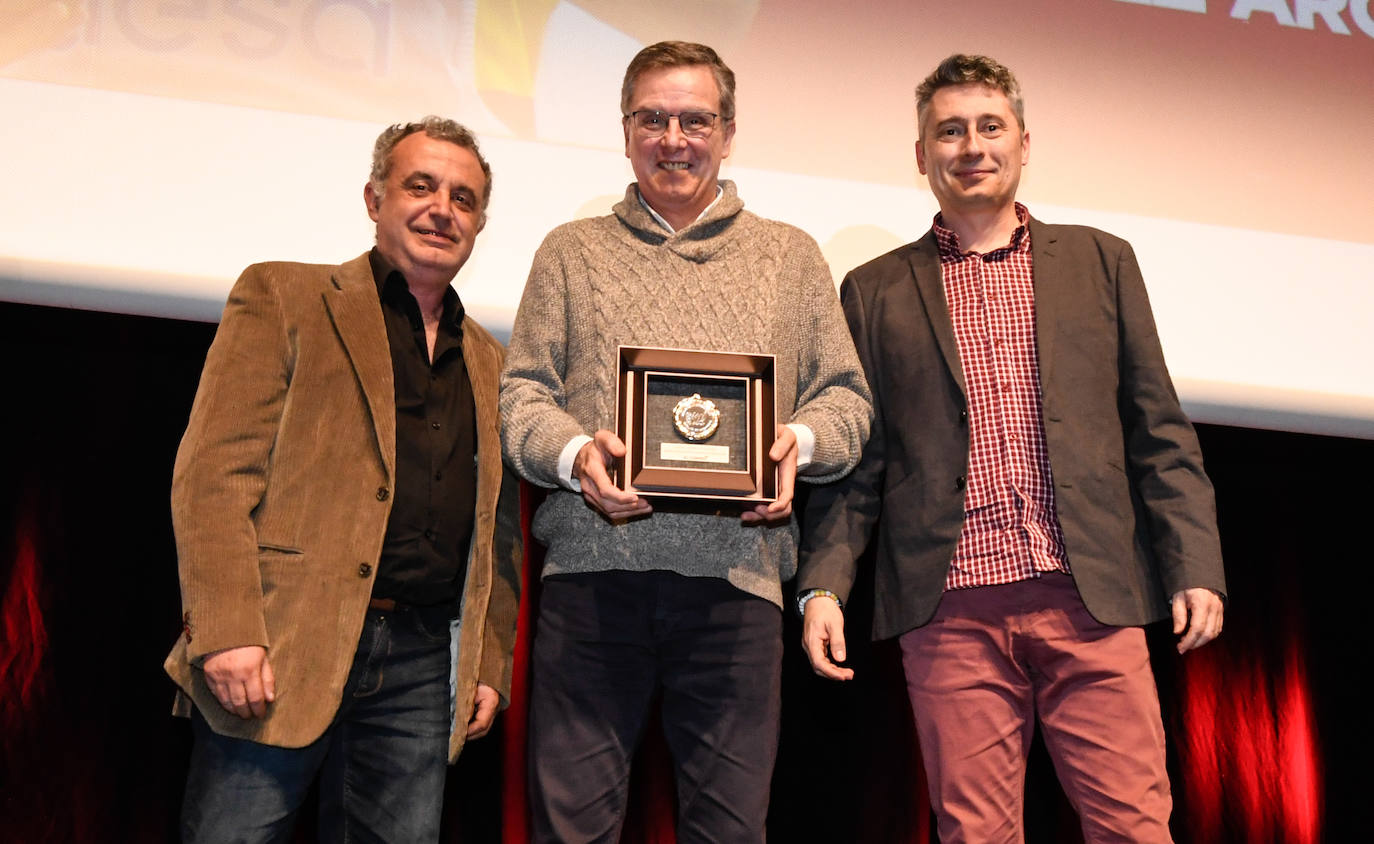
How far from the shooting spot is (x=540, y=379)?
1993mm

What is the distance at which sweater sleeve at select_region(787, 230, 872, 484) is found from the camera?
6.39 feet

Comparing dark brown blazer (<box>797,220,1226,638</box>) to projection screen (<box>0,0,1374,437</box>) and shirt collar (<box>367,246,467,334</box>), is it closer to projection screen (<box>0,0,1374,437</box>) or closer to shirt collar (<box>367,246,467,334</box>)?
projection screen (<box>0,0,1374,437</box>)

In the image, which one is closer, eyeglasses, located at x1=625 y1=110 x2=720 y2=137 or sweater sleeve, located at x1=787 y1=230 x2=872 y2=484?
sweater sleeve, located at x1=787 y1=230 x2=872 y2=484

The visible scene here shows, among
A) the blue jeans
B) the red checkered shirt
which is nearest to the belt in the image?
the blue jeans

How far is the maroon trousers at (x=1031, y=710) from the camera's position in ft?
6.31

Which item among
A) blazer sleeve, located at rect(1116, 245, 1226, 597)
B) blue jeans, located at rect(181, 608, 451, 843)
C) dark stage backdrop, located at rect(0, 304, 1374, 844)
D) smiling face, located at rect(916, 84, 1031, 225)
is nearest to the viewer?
blue jeans, located at rect(181, 608, 451, 843)

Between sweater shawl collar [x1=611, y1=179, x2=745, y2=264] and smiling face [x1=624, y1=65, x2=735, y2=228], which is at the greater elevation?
smiling face [x1=624, y1=65, x2=735, y2=228]

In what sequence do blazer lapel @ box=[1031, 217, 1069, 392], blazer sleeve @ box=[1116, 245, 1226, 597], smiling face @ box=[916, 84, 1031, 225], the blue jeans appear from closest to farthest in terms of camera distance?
the blue jeans → blazer sleeve @ box=[1116, 245, 1226, 597] → blazer lapel @ box=[1031, 217, 1069, 392] → smiling face @ box=[916, 84, 1031, 225]

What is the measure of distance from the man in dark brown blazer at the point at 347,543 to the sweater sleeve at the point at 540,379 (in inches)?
6.5

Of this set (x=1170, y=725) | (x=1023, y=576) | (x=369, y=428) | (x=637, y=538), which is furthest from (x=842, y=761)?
(x=369, y=428)

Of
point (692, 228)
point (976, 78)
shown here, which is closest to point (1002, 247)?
point (976, 78)

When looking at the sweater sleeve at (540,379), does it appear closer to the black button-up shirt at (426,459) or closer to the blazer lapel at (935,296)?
the black button-up shirt at (426,459)

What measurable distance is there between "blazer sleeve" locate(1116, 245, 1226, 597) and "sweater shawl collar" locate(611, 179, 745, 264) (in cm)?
80

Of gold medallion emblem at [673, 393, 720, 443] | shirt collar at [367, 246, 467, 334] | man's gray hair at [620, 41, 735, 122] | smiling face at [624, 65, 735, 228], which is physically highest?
man's gray hair at [620, 41, 735, 122]
